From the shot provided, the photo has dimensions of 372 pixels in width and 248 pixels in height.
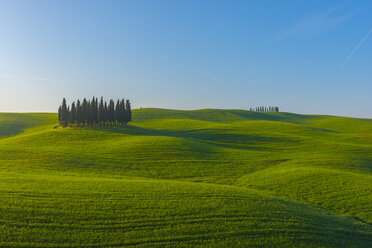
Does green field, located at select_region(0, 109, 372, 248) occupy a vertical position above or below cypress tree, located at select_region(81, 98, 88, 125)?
below

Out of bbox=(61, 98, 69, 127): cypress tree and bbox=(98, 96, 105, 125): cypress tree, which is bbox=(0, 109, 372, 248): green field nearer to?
bbox=(98, 96, 105, 125): cypress tree

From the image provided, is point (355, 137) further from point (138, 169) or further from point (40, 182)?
point (40, 182)

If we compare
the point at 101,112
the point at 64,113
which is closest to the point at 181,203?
the point at 101,112

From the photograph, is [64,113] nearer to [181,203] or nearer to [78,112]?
[78,112]

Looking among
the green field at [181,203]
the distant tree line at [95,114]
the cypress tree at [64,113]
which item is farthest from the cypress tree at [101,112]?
the green field at [181,203]

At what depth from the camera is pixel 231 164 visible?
3900 cm

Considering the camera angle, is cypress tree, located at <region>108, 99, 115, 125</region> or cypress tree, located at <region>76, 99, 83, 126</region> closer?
cypress tree, located at <region>76, 99, 83, 126</region>

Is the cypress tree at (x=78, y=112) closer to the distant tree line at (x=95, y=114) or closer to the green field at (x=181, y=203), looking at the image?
the distant tree line at (x=95, y=114)

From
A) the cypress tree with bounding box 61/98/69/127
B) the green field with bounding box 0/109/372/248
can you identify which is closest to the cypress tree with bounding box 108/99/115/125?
the cypress tree with bounding box 61/98/69/127

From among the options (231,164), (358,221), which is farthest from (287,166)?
(358,221)

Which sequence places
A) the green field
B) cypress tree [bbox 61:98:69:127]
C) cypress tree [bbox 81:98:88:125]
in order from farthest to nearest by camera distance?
cypress tree [bbox 61:98:69:127] < cypress tree [bbox 81:98:88:125] < the green field

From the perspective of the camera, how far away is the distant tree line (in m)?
84.6

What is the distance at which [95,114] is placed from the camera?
85000mm

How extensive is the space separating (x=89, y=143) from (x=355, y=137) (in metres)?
67.3
